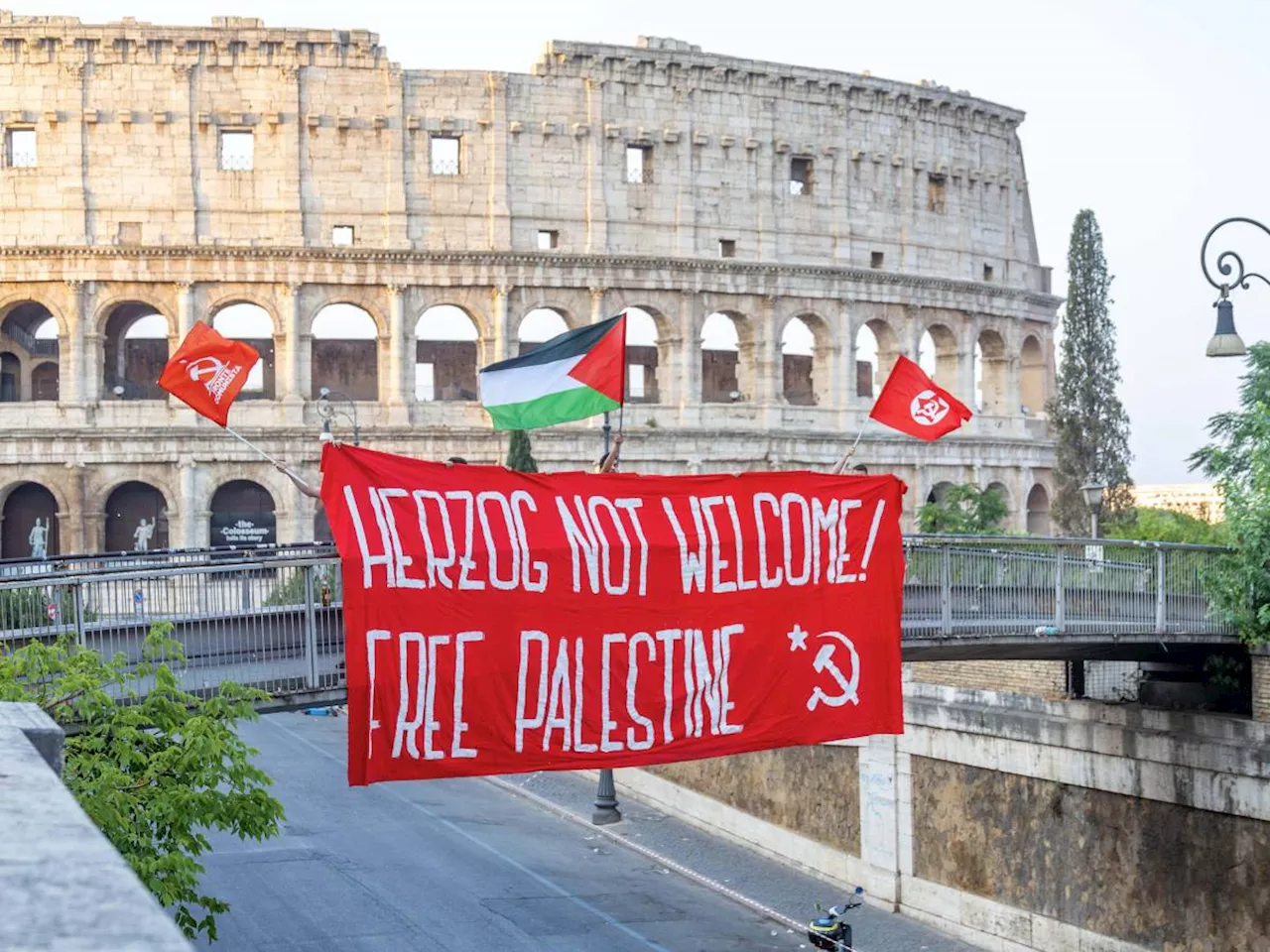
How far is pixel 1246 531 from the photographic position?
81.8ft

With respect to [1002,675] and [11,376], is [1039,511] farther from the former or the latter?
[1002,675]

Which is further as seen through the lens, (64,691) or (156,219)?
(156,219)

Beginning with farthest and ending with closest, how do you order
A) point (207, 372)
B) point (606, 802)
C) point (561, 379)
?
point (606, 802) < point (207, 372) < point (561, 379)

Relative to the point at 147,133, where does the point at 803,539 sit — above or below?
below

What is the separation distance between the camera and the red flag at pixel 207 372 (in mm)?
19375

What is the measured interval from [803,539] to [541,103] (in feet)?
143

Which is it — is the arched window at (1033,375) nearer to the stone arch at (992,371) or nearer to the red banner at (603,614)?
the stone arch at (992,371)

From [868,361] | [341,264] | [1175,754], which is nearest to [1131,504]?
[868,361]

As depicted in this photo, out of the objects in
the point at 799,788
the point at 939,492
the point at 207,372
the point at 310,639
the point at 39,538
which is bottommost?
the point at 799,788

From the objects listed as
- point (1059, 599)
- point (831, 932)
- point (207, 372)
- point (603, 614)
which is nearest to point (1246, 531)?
point (1059, 599)

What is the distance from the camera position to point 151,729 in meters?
17.5

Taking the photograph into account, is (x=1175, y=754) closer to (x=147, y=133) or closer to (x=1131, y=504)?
(x=1131, y=504)

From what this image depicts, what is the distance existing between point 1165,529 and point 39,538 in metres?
32.4

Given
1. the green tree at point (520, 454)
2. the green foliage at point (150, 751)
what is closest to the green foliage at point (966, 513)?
the green tree at point (520, 454)
